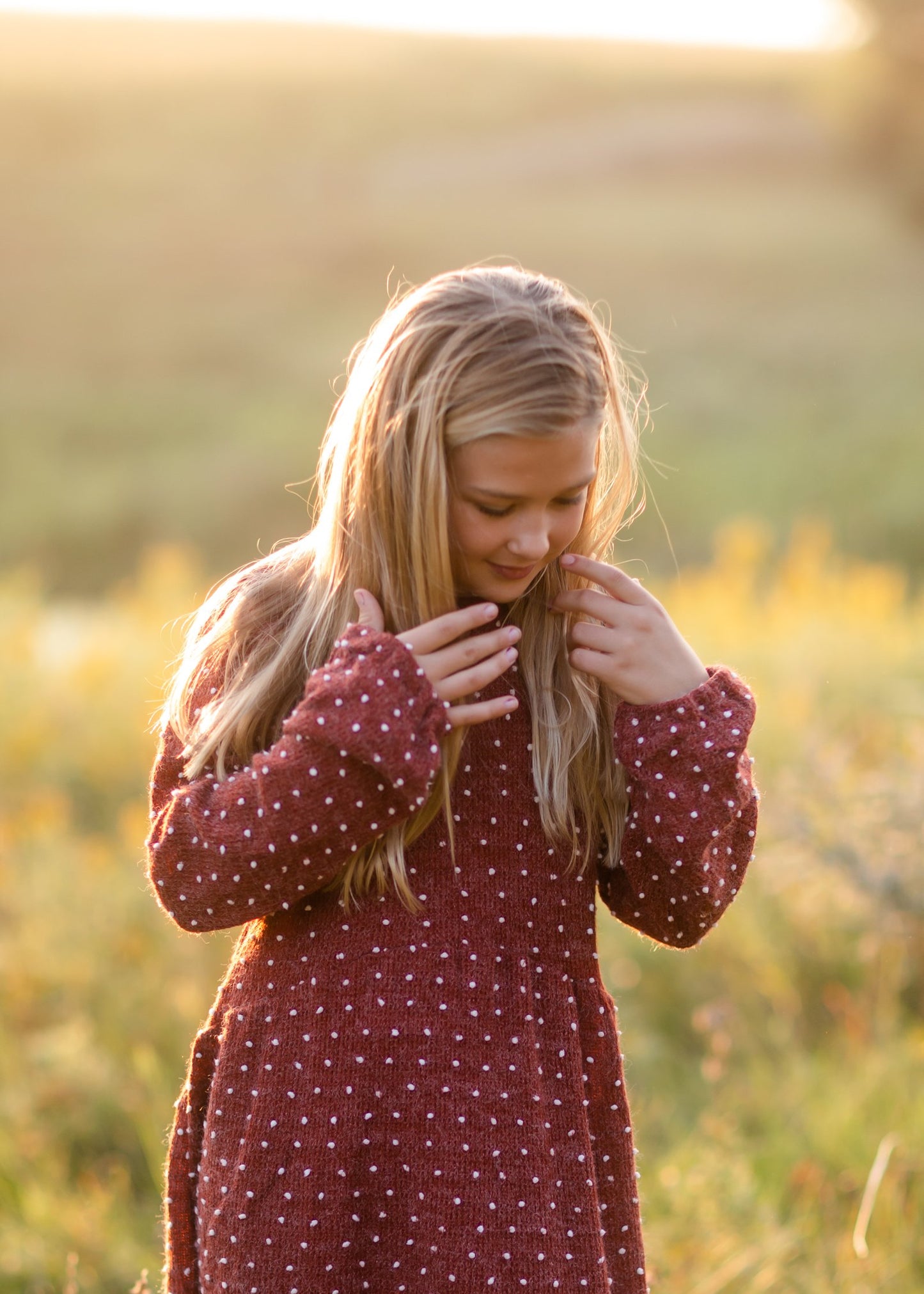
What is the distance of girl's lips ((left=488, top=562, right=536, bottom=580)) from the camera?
4.50 ft

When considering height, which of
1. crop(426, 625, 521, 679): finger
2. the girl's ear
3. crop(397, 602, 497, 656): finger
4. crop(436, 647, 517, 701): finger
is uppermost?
the girl's ear

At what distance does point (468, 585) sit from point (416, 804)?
263 mm

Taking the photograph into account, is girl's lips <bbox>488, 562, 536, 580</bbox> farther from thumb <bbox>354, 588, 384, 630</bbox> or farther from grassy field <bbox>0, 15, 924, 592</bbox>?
grassy field <bbox>0, 15, 924, 592</bbox>

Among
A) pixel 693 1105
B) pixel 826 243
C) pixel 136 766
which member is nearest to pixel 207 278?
pixel 826 243

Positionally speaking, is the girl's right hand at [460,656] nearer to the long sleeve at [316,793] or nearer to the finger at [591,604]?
the long sleeve at [316,793]

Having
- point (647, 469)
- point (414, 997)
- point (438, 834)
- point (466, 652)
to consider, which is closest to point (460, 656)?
point (466, 652)

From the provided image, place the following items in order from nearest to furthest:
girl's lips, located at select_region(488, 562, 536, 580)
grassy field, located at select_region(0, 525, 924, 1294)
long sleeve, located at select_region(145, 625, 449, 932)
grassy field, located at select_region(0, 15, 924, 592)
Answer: long sleeve, located at select_region(145, 625, 449, 932) < girl's lips, located at select_region(488, 562, 536, 580) < grassy field, located at select_region(0, 525, 924, 1294) < grassy field, located at select_region(0, 15, 924, 592)

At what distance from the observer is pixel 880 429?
17.2 meters

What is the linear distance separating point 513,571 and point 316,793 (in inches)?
12.4

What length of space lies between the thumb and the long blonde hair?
0.08 feet

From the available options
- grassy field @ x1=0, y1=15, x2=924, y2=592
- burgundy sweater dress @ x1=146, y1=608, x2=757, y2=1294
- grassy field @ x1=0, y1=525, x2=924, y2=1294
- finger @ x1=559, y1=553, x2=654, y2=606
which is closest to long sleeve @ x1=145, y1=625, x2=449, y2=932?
burgundy sweater dress @ x1=146, y1=608, x2=757, y2=1294

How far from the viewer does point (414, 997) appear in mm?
1356

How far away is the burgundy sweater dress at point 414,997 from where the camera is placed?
1.29 metres

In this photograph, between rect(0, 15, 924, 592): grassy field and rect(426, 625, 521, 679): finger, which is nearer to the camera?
rect(426, 625, 521, 679): finger
